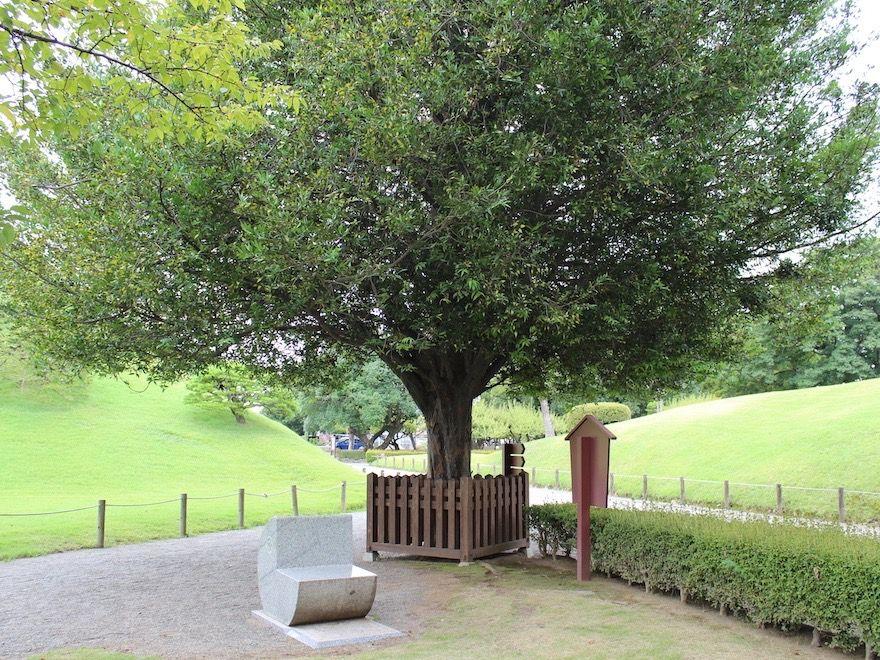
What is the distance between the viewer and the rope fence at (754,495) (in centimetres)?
1975

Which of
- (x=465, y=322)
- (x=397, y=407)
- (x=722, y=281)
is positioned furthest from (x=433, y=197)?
(x=397, y=407)

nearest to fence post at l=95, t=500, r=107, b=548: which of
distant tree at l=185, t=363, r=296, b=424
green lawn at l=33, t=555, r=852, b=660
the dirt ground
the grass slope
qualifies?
the dirt ground

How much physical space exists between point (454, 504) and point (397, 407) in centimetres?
3994

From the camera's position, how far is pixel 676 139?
9516mm

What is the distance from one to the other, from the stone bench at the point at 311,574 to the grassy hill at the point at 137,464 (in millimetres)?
8889

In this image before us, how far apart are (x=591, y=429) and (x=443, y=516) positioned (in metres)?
3.25

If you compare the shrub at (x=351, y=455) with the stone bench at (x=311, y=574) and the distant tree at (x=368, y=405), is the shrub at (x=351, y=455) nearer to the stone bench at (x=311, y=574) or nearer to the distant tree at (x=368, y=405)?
the distant tree at (x=368, y=405)

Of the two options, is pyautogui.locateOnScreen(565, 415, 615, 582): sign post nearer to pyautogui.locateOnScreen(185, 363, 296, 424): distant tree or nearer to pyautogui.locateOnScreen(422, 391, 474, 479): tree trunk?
pyautogui.locateOnScreen(422, 391, 474, 479): tree trunk

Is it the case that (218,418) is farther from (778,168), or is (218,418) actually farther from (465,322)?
(778,168)

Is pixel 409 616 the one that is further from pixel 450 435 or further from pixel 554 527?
pixel 450 435

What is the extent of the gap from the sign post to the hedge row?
278 millimetres

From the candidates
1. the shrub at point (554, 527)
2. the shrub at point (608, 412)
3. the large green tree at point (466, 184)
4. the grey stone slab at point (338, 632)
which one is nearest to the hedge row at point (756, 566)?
the shrub at point (554, 527)

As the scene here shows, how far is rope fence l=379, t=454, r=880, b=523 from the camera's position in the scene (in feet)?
64.8

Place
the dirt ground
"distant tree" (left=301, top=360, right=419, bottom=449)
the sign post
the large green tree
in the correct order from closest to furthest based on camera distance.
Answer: the dirt ground → the large green tree → the sign post → "distant tree" (left=301, top=360, right=419, bottom=449)
